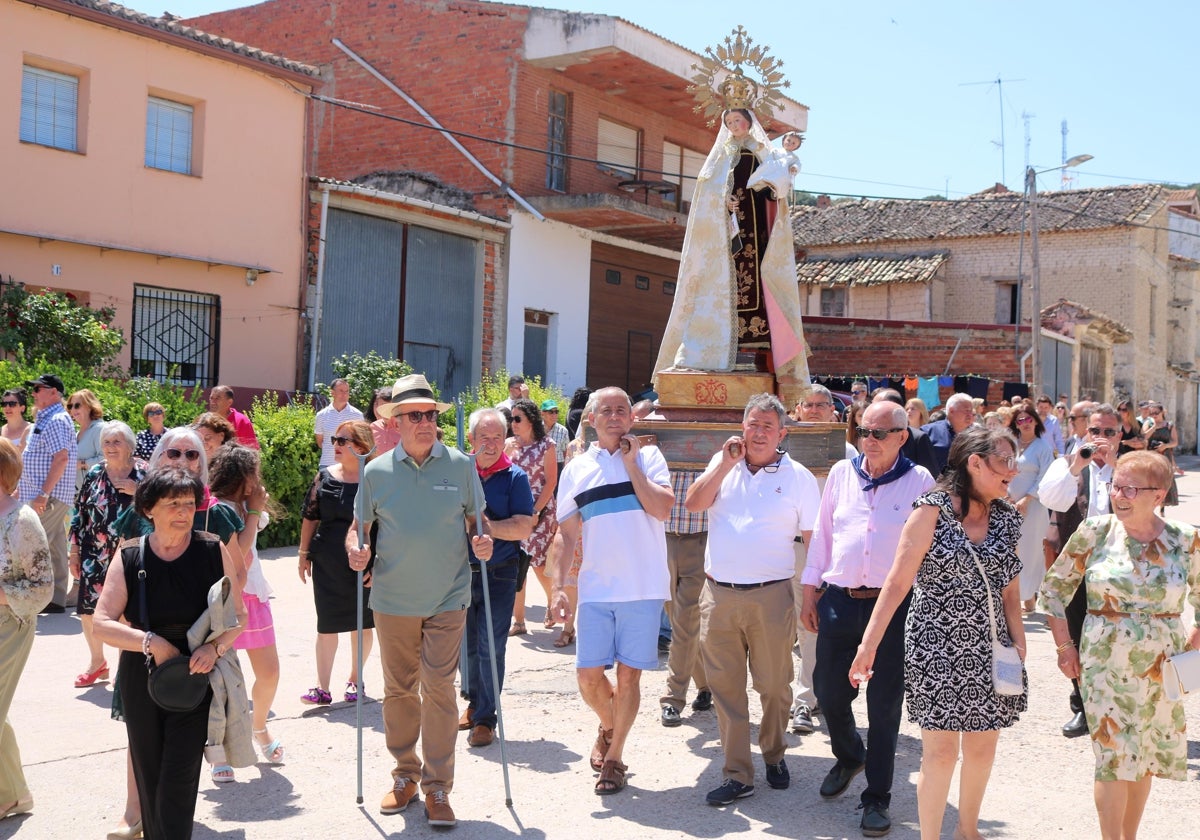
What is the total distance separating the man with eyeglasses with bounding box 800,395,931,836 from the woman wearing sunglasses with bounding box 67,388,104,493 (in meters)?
6.56

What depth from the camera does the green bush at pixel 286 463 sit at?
1299 centimetres

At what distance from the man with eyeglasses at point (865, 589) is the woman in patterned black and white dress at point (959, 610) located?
0.56 meters

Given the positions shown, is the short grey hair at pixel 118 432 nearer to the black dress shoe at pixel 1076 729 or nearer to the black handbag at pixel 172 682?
the black handbag at pixel 172 682

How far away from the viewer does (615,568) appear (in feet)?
18.4

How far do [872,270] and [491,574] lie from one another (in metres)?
28.8

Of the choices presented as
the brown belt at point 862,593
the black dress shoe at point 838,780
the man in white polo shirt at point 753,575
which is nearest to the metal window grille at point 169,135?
the man in white polo shirt at point 753,575

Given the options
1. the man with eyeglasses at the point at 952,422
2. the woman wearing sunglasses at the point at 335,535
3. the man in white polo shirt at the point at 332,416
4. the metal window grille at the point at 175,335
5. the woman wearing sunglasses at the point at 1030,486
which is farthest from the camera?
the metal window grille at the point at 175,335

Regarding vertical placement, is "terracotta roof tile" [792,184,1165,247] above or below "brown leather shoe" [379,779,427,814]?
above

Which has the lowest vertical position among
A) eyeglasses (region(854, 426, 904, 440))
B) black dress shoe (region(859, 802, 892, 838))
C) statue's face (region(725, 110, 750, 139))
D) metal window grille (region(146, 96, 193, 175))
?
black dress shoe (region(859, 802, 892, 838))

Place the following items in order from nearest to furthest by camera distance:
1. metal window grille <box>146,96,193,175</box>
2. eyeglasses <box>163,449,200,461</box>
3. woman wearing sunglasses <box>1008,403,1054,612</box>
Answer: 1. eyeglasses <box>163,449,200,461</box>
2. woman wearing sunglasses <box>1008,403,1054,612</box>
3. metal window grille <box>146,96,193,175</box>

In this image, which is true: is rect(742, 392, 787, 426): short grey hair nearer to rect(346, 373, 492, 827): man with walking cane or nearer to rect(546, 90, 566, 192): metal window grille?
rect(346, 373, 492, 827): man with walking cane

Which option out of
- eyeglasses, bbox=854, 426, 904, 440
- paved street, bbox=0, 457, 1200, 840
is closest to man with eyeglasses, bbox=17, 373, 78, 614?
paved street, bbox=0, 457, 1200, 840

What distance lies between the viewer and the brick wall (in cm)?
2716

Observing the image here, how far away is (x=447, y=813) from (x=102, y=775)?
1.82 meters
